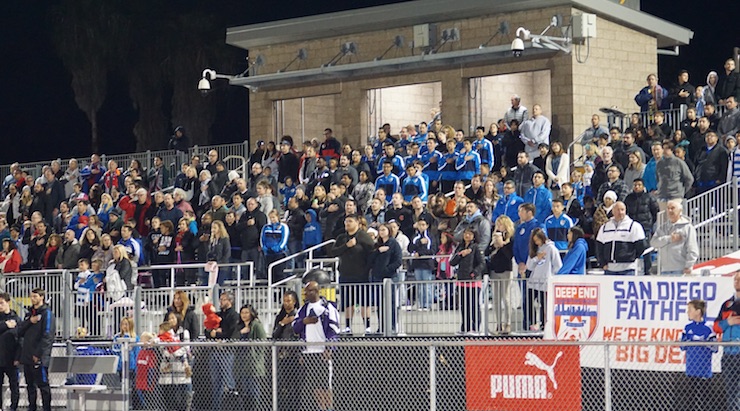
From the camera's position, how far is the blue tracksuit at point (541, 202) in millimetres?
20797

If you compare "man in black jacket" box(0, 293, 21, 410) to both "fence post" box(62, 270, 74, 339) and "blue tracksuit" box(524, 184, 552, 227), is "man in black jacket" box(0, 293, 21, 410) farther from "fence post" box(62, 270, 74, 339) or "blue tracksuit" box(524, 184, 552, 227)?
"blue tracksuit" box(524, 184, 552, 227)

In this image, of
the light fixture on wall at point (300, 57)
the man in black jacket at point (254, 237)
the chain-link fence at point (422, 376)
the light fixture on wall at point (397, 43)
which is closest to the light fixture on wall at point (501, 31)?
the light fixture on wall at point (397, 43)

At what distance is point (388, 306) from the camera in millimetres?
19016

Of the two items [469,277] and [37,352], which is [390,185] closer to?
[469,277]

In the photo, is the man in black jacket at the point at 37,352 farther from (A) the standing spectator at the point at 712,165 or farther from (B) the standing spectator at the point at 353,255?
(A) the standing spectator at the point at 712,165

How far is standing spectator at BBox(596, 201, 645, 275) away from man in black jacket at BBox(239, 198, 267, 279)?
6.56 meters

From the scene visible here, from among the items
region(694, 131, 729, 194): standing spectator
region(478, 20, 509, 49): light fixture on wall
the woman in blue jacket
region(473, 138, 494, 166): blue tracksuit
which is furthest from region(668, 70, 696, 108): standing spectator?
the woman in blue jacket

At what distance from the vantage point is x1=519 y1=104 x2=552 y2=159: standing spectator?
24.8 metres

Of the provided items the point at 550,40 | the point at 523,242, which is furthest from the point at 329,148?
the point at 523,242

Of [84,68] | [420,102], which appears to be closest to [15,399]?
[420,102]

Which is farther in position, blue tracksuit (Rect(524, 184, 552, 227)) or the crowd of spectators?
blue tracksuit (Rect(524, 184, 552, 227))

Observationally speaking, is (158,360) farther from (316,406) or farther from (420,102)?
(420,102)

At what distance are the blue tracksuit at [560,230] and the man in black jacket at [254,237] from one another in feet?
17.5

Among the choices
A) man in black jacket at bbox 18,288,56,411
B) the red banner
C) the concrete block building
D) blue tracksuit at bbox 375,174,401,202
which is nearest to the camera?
the red banner
